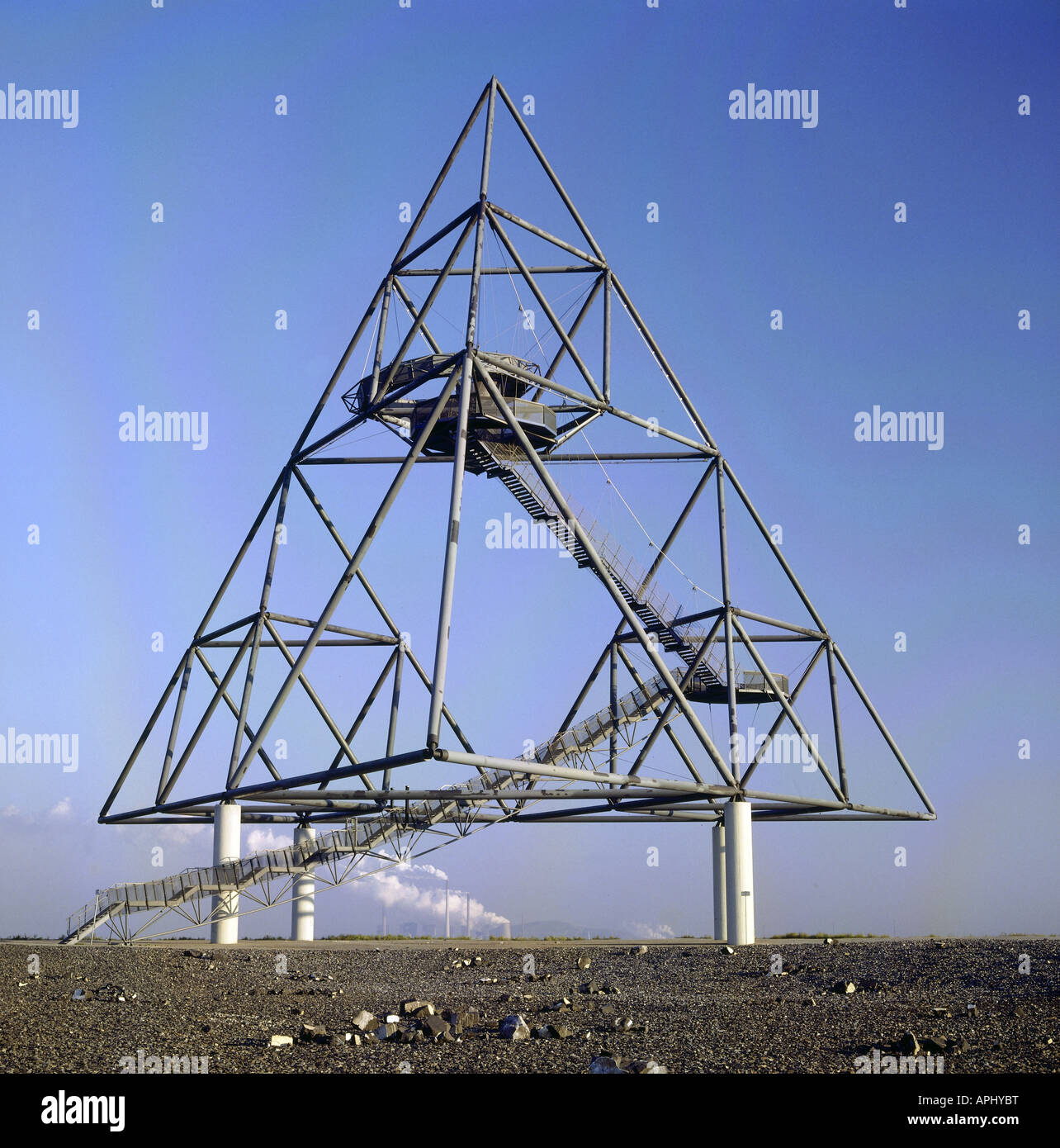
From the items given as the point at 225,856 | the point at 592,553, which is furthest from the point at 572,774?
the point at 225,856

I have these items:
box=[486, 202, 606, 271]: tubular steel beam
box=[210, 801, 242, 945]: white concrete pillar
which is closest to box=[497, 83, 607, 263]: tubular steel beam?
box=[486, 202, 606, 271]: tubular steel beam

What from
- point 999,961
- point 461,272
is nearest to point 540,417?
point 461,272

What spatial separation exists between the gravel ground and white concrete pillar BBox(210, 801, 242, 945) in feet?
8.10

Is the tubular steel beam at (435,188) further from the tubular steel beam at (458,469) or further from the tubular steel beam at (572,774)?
the tubular steel beam at (572,774)

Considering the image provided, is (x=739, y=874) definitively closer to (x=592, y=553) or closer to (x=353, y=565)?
(x=592, y=553)

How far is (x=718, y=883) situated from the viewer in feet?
135

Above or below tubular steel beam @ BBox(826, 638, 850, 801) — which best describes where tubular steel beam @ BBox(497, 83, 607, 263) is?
above

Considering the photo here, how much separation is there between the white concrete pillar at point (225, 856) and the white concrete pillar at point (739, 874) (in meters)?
13.8

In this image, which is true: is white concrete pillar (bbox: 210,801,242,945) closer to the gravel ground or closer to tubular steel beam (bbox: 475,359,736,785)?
the gravel ground

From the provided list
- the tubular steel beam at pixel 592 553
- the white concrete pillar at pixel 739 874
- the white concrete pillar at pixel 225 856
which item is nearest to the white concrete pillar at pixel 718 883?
the white concrete pillar at pixel 739 874

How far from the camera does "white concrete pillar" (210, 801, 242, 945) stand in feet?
120

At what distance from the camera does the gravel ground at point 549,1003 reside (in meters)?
16.1
